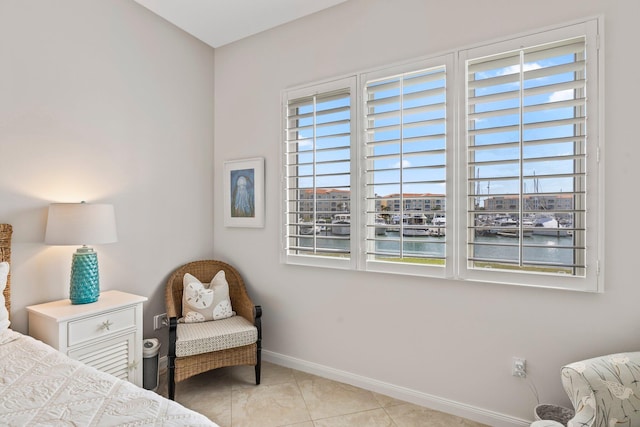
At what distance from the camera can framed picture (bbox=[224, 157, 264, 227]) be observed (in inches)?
117

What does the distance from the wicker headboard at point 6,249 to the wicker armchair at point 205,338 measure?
0.86 m

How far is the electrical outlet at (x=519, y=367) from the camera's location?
1.96 m

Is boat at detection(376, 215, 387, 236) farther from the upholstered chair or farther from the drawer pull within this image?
the drawer pull

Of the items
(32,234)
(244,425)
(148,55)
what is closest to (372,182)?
(244,425)

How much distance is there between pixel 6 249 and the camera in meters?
1.89

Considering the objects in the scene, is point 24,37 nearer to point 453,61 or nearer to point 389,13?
point 389,13

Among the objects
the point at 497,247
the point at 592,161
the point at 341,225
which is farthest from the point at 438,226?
the point at 592,161

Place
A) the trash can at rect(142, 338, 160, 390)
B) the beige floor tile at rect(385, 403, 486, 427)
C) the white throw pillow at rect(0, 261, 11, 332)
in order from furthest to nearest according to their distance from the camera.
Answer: the trash can at rect(142, 338, 160, 390), the beige floor tile at rect(385, 403, 486, 427), the white throw pillow at rect(0, 261, 11, 332)

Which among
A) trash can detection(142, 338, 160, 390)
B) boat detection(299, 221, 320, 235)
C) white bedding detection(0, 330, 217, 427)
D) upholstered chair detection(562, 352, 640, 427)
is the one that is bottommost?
trash can detection(142, 338, 160, 390)

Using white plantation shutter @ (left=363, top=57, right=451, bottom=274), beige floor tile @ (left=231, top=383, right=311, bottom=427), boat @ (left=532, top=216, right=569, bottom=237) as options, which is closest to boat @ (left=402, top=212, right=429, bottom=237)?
white plantation shutter @ (left=363, top=57, right=451, bottom=274)

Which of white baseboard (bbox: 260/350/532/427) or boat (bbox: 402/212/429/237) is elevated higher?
boat (bbox: 402/212/429/237)

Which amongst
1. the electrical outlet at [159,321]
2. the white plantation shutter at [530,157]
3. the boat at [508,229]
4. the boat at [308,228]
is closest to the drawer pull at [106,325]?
the electrical outlet at [159,321]

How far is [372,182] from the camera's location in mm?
2508

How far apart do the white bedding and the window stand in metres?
1.60
